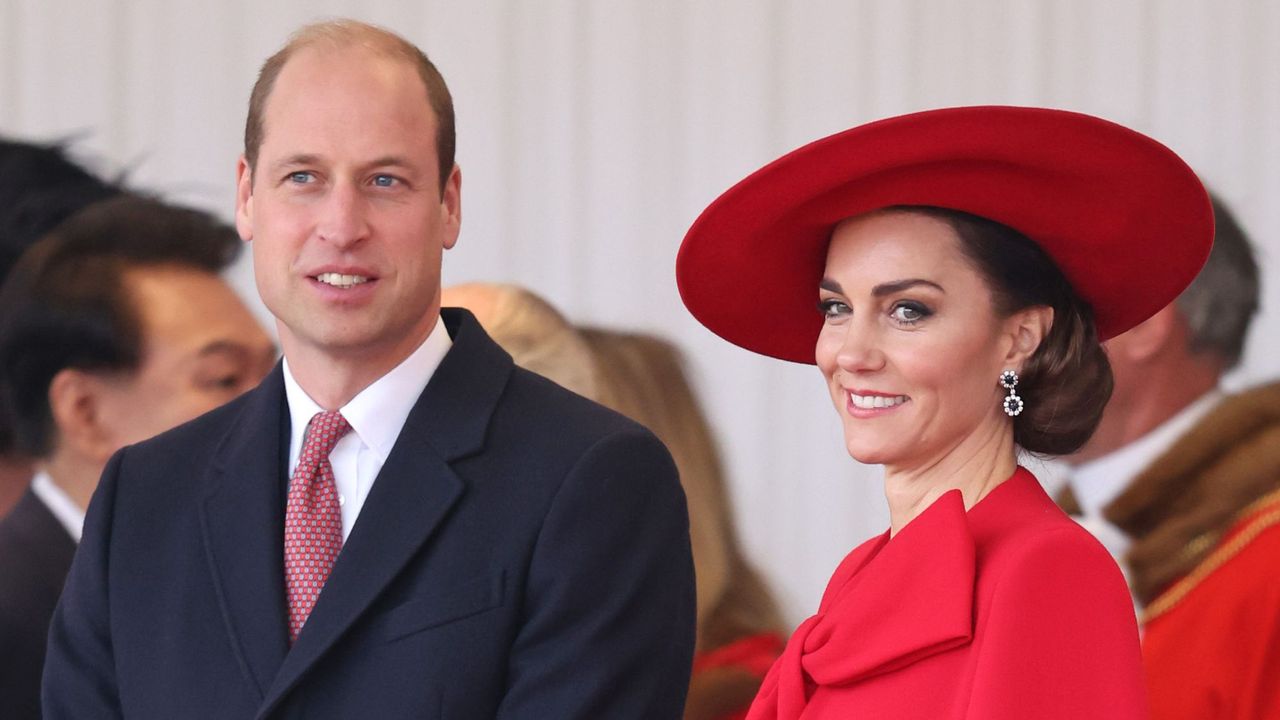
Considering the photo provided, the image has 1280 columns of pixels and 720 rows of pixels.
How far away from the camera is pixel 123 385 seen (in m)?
3.12

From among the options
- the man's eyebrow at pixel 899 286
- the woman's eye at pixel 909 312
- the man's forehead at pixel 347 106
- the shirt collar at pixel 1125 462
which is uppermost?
the man's forehead at pixel 347 106

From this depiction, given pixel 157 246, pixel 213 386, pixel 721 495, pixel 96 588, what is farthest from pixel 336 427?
pixel 721 495

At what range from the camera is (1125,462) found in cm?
320

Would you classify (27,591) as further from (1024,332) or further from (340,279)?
(1024,332)

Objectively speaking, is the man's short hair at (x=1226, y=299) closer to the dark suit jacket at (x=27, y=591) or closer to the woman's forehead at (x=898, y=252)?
the woman's forehead at (x=898, y=252)

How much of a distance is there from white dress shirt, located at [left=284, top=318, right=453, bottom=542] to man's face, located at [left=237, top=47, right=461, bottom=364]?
0.07ft

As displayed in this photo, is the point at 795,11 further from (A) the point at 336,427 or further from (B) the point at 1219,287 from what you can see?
(A) the point at 336,427

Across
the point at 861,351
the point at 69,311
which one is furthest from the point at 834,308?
the point at 69,311

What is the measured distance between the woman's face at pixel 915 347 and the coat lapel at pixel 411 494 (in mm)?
367

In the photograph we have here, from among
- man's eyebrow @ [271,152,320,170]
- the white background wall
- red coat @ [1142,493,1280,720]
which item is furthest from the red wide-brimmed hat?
the white background wall

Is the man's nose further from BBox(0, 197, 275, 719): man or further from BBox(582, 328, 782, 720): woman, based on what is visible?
BBox(582, 328, 782, 720): woman

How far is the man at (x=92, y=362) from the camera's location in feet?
10.1

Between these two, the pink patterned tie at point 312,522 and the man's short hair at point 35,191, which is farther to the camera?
the man's short hair at point 35,191

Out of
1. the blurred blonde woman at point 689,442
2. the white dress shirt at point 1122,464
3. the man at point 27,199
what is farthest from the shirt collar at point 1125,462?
the man at point 27,199
